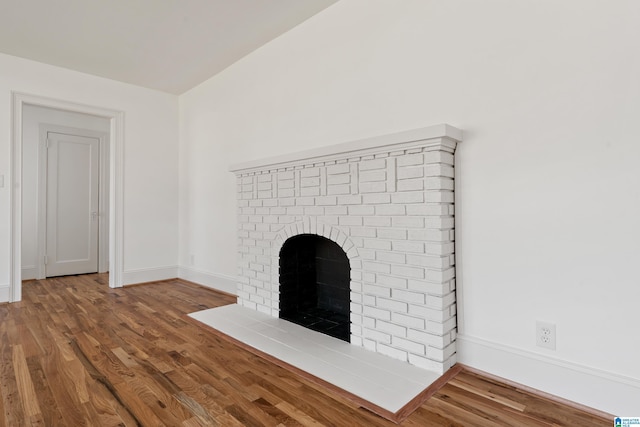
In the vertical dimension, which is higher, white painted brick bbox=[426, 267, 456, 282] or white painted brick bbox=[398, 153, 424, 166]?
white painted brick bbox=[398, 153, 424, 166]

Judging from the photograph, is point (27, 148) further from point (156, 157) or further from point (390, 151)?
point (390, 151)

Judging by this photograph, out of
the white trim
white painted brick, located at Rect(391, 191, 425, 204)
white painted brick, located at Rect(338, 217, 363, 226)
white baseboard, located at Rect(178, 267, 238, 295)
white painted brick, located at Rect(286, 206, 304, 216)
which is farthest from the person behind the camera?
white baseboard, located at Rect(178, 267, 238, 295)

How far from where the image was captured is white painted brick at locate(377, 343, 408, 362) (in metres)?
2.01

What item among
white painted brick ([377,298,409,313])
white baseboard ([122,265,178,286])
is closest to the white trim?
white painted brick ([377,298,409,313])

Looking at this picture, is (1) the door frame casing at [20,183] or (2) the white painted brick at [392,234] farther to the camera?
(1) the door frame casing at [20,183]

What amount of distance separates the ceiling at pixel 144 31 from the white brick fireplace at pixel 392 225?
1227 millimetres

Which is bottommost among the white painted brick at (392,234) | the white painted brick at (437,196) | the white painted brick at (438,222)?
the white painted brick at (392,234)

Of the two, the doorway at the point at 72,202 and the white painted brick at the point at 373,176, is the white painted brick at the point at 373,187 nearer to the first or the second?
the white painted brick at the point at 373,176

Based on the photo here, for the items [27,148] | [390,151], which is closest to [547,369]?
[390,151]

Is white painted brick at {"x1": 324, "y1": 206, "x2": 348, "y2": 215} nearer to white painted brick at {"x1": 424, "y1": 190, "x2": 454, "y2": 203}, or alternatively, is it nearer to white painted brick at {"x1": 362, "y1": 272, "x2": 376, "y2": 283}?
white painted brick at {"x1": 362, "y1": 272, "x2": 376, "y2": 283}

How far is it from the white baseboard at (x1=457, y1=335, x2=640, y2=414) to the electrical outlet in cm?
6

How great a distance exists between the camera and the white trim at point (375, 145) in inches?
73.4

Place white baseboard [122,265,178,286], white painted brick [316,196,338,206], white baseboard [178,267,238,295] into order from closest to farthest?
white painted brick [316,196,338,206] < white baseboard [178,267,238,295] < white baseboard [122,265,178,286]

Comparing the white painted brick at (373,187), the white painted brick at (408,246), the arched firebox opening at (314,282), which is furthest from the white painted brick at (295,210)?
the white painted brick at (408,246)
